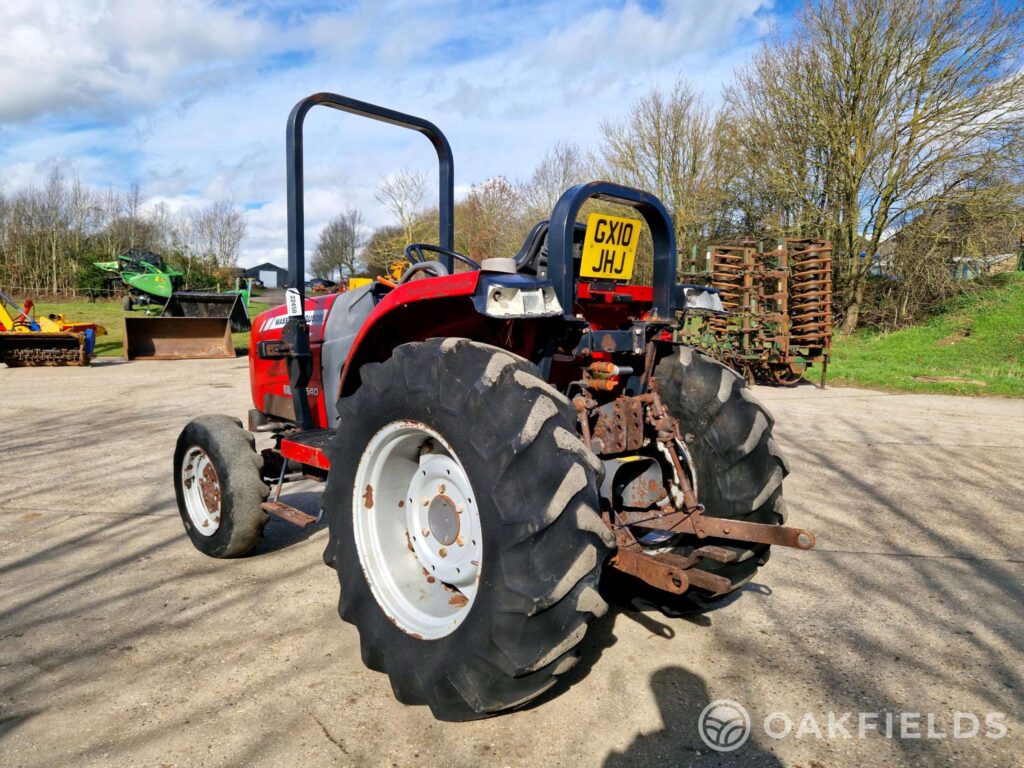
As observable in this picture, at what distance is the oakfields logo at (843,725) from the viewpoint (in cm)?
239

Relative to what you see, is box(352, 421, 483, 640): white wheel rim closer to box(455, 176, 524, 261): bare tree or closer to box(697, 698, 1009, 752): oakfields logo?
box(697, 698, 1009, 752): oakfields logo

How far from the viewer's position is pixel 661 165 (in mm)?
21984

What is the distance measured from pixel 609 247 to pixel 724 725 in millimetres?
1814

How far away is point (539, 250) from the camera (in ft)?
9.64

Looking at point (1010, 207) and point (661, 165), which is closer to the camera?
point (1010, 207)

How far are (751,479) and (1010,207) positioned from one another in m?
19.2

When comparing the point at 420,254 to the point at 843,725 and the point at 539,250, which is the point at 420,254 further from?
the point at 843,725

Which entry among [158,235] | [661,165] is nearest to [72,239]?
[158,235]

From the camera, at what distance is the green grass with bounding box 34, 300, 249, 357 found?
18.8 metres

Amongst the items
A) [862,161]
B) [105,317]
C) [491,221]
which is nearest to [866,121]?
[862,161]

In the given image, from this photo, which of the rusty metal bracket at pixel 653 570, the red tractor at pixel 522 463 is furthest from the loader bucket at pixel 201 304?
the rusty metal bracket at pixel 653 570

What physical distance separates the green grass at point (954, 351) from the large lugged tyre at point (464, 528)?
12.2 metres

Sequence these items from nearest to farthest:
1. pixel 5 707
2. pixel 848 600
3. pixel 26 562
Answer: pixel 5 707 < pixel 848 600 < pixel 26 562

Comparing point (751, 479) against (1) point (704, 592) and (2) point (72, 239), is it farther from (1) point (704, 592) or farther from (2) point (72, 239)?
(2) point (72, 239)
